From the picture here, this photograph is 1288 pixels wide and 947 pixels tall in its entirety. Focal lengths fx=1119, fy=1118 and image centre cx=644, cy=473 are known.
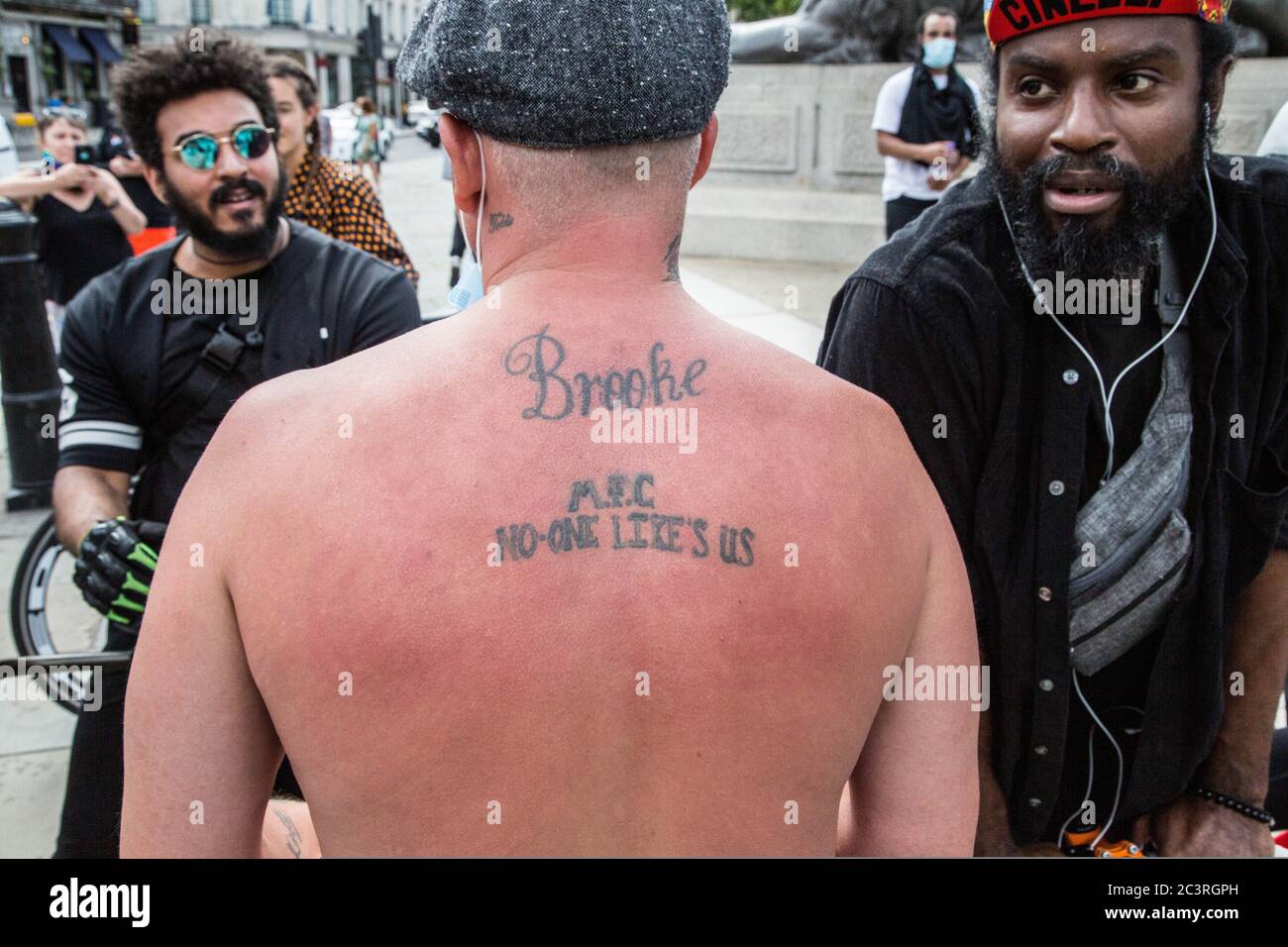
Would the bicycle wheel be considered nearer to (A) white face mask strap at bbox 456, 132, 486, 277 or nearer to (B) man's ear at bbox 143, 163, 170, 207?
(B) man's ear at bbox 143, 163, 170, 207

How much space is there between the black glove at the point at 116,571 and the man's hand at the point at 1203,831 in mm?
2243

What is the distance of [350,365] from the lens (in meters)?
A: 1.36

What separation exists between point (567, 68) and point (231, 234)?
2.00m

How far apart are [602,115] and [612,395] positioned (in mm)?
327

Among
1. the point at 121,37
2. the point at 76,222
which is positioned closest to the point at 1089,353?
the point at 76,222

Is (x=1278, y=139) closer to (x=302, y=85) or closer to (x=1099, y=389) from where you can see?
(x=1099, y=389)

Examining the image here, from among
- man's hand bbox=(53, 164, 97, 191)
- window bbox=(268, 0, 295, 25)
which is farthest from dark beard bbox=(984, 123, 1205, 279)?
window bbox=(268, 0, 295, 25)

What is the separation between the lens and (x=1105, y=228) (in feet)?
6.80

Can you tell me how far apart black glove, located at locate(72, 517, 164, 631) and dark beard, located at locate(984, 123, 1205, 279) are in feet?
6.73

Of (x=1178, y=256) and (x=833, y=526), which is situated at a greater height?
(x=1178, y=256)

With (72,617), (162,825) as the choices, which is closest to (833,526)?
(162,825)

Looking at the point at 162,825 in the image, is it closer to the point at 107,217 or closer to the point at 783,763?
the point at 783,763

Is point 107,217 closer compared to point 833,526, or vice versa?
point 833,526

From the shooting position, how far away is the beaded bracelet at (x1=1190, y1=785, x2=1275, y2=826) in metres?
2.16
